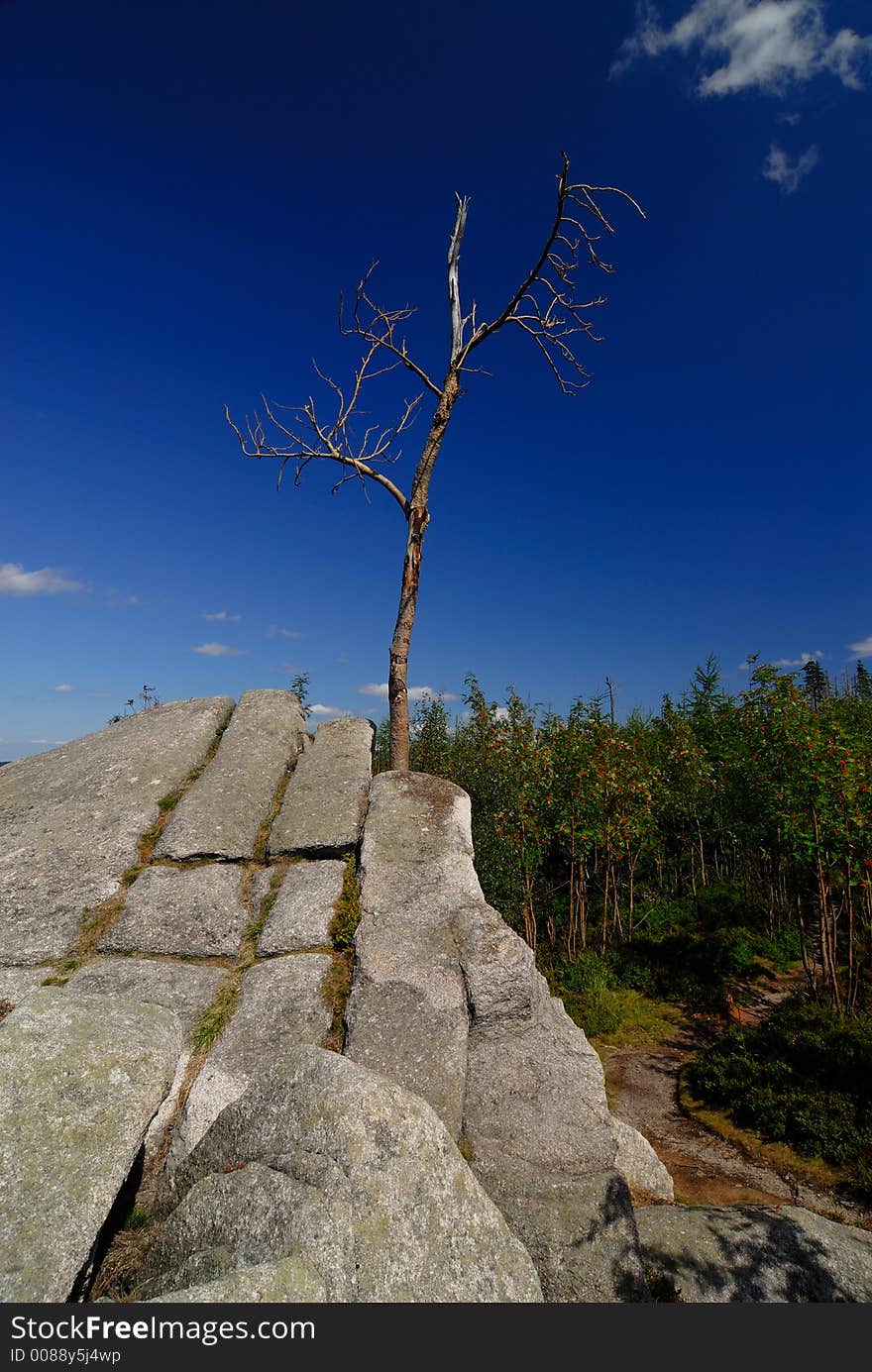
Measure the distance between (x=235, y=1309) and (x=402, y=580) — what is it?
11.0 meters

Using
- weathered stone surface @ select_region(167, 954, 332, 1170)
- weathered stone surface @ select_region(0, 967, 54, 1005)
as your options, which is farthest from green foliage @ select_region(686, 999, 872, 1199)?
weathered stone surface @ select_region(0, 967, 54, 1005)

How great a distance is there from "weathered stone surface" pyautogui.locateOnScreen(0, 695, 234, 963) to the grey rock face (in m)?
3.97

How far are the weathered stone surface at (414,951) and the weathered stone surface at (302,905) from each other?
0.62 metres

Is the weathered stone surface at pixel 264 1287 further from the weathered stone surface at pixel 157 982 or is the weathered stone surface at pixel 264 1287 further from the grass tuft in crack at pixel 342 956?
the weathered stone surface at pixel 157 982

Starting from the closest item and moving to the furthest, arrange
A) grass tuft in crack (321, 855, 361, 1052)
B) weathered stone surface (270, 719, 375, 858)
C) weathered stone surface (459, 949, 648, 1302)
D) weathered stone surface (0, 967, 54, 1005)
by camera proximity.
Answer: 1. weathered stone surface (459, 949, 648, 1302)
2. grass tuft in crack (321, 855, 361, 1052)
3. weathered stone surface (0, 967, 54, 1005)
4. weathered stone surface (270, 719, 375, 858)

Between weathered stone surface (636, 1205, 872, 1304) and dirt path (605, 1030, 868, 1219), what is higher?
weathered stone surface (636, 1205, 872, 1304)

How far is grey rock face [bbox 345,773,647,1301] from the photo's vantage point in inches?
234

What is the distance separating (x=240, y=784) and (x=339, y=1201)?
7834 millimetres

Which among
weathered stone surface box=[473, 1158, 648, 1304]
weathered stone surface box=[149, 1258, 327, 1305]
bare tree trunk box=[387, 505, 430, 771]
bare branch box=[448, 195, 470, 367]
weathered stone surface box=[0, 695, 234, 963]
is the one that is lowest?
weathered stone surface box=[473, 1158, 648, 1304]

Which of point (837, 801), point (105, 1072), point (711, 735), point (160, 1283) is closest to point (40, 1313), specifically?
point (160, 1283)

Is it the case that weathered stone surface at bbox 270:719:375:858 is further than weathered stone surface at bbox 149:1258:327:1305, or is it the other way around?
weathered stone surface at bbox 270:719:375:858

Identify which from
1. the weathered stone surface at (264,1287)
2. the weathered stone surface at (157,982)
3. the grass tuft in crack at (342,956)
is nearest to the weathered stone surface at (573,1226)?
the grass tuft in crack at (342,956)

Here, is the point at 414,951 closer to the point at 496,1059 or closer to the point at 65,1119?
the point at 496,1059

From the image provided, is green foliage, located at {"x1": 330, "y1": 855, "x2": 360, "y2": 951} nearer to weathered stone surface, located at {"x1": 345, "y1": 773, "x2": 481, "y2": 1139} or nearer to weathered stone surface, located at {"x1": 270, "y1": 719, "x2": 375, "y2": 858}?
weathered stone surface, located at {"x1": 345, "y1": 773, "x2": 481, "y2": 1139}
